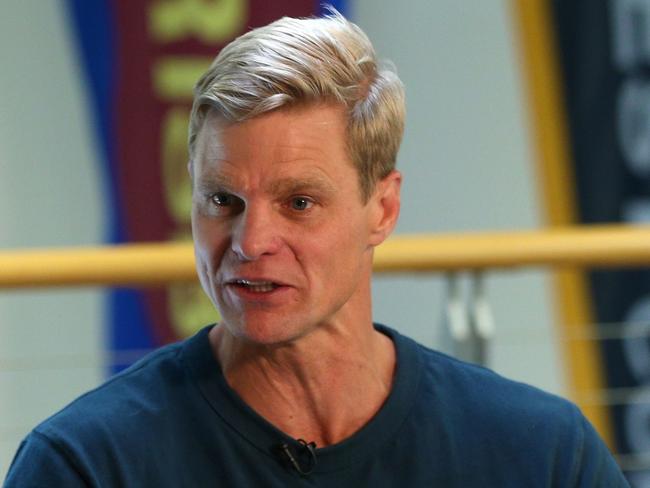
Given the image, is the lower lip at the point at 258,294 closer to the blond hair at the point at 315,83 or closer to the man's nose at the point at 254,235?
the man's nose at the point at 254,235

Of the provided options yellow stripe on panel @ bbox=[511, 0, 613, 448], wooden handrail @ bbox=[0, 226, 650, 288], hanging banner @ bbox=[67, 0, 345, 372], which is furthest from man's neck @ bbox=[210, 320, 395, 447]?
yellow stripe on panel @ bbox=[511, 0, 613, 448]

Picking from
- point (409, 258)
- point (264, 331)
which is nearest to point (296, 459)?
Result: point (264, 331)

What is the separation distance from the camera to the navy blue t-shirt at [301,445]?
1299mm

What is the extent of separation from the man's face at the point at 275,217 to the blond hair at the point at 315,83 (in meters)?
0.01

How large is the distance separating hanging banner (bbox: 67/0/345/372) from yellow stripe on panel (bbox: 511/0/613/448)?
22.2 inches

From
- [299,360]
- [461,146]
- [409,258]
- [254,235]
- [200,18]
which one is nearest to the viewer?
[254,235]

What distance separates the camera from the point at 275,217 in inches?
49.8

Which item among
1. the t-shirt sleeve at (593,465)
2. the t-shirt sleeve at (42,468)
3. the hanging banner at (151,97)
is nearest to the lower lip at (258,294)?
the t-shirt sleeve at (42,468)

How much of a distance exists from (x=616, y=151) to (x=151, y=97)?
1.32 m

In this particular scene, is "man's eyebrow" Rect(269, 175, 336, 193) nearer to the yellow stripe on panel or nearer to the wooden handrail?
the wooden handrail

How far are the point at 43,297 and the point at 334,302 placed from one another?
2.72 m

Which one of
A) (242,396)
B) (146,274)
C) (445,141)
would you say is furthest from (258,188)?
(445,141)

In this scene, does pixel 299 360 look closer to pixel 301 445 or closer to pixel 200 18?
pixel 301 445

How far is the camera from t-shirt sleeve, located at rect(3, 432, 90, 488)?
126cm
